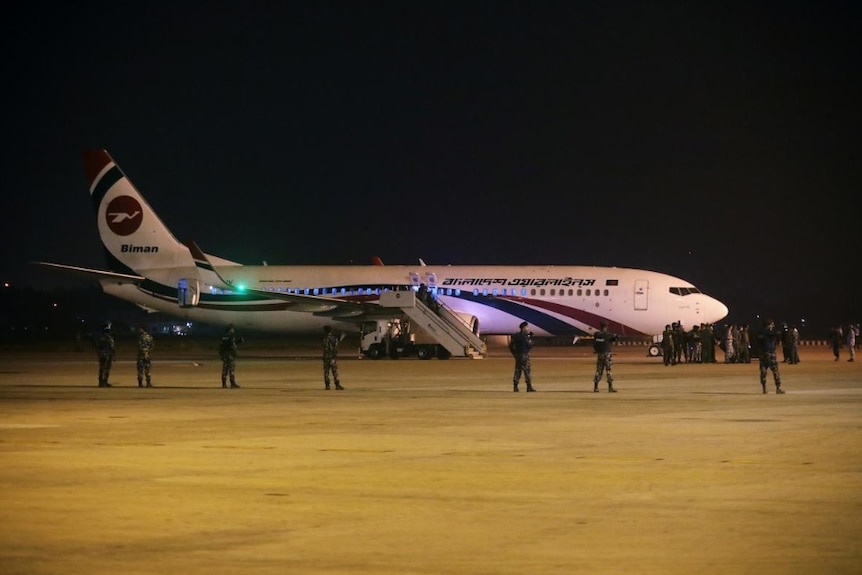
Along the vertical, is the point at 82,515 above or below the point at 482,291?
below

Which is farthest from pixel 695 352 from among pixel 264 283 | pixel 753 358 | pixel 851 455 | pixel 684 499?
pixel 684 499

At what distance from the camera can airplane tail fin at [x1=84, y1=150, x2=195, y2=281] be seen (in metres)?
67.8

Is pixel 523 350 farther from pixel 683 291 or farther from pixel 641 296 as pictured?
pixel 683 291

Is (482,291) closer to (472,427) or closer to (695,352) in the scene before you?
(695,352)

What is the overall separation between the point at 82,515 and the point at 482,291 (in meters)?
49.4

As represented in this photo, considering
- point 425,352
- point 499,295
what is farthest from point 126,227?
point 499,295

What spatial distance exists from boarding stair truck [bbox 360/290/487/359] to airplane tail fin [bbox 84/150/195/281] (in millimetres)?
12932

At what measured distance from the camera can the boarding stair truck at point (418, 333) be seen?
57281mm

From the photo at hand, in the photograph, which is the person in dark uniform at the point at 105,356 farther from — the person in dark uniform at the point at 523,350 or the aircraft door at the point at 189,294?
the aircraft door at the point at 189,294

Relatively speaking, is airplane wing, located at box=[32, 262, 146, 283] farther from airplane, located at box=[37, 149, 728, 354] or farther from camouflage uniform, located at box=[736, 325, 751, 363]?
camouflage uniform, located at box=[736, 325, 751, 363]

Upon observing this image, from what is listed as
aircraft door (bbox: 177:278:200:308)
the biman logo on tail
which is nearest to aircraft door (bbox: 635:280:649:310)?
aircraft door (bbox: 177:278:200:308)

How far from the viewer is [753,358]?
202ft

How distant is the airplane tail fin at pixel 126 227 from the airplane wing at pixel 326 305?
157 inches

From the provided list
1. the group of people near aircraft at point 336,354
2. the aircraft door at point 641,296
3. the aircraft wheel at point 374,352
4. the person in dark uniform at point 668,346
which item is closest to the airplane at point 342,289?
the aircraft door at point 641,296
